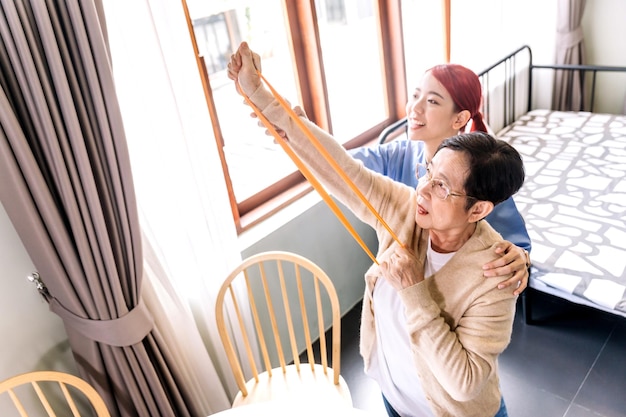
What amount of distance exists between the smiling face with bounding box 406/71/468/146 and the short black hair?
0.47 m

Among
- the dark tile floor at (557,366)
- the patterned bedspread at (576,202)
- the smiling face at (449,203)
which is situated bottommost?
the dark tile floor at (557,366)

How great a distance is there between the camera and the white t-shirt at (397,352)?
1.24 m

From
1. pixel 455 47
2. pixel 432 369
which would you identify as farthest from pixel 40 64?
pixel 455 47

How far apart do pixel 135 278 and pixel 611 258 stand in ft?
6.34

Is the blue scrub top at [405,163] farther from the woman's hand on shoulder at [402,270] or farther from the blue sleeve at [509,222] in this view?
the woman's hand on shoulder at [402,270]

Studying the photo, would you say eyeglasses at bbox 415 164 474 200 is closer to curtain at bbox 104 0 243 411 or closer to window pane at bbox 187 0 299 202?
curtain at bbox 104 0 243 411

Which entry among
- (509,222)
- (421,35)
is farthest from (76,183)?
(421,35)

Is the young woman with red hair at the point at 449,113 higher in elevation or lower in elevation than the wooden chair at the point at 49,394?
higher

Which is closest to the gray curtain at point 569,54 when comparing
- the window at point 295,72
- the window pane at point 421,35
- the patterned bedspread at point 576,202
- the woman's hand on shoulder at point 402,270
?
the patterned bedspread at point 576,202

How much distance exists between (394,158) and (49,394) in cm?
132

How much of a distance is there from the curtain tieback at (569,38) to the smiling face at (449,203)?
308 centimetres

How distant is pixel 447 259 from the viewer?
3.84ft

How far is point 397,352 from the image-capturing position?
1.29 m

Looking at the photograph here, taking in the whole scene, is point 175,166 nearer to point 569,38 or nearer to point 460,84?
point 460,84
